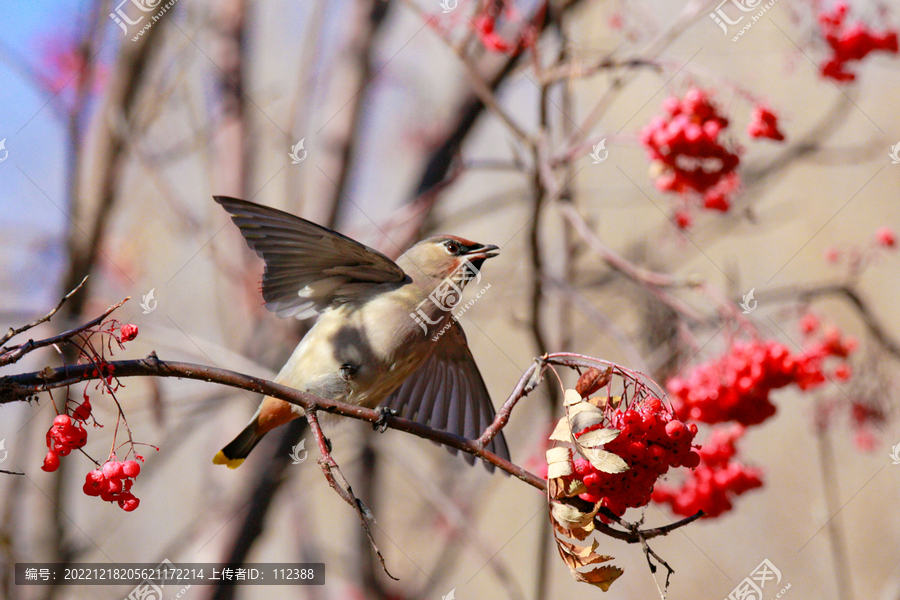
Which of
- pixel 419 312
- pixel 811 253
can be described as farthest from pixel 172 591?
pixel 811 253

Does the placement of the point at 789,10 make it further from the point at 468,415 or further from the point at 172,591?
the point at 172,591

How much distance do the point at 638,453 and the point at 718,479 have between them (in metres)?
1.76

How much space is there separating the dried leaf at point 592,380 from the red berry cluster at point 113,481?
92cm

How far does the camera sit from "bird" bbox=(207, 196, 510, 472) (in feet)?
7.98

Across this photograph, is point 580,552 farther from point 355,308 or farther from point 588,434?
point 355,308

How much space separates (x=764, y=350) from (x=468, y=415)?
1.11m

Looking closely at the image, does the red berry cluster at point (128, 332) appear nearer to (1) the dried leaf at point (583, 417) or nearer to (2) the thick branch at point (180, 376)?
(2) the thick branch at point (180, 376)

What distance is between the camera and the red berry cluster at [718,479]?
2959 millimetres

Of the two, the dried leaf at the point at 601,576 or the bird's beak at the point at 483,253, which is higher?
the bird's beak at the point at 483,253

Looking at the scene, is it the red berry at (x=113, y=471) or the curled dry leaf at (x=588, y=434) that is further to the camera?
the red berry at (x=113, y=471)

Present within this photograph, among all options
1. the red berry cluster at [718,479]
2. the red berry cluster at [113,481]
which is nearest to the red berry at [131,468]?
the red berry cluster at [113,481]

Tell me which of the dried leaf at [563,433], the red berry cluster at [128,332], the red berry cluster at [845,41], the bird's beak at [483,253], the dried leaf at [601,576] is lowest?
the dried leaf at [601,576]

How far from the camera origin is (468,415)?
2.88 m

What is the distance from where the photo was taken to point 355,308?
8.54 feet
